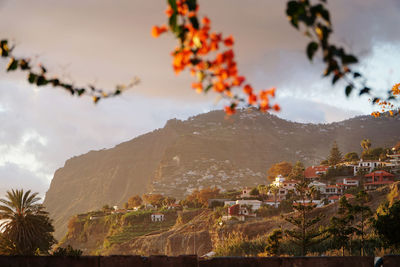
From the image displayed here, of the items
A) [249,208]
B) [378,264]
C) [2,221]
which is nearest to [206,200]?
[249,208]

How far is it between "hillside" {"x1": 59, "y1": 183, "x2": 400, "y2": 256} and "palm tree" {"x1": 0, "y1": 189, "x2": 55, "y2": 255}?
2949 cm

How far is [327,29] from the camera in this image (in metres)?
2.86

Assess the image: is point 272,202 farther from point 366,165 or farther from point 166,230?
point 366,165

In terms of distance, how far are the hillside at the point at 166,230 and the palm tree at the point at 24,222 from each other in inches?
1161

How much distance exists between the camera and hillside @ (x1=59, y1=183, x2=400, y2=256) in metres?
71.8

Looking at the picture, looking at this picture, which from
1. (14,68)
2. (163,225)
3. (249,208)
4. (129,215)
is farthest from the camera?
(129,215)

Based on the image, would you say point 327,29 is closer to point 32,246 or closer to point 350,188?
point 32,246

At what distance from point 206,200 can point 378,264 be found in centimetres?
9952

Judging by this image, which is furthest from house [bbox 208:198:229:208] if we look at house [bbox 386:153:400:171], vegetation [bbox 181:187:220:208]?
house [bbox 386:153:400:171]

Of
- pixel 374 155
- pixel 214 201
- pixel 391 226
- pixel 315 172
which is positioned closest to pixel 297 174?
pixel 315 172

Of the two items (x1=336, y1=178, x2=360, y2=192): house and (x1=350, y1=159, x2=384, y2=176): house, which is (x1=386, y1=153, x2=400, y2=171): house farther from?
(x1=336, y1=178, x2=360, y2=192): house

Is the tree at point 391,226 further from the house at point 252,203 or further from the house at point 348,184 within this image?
the house at point 348,184

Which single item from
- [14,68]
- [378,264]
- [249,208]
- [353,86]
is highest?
[249,208]

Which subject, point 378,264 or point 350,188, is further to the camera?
point 350,188
